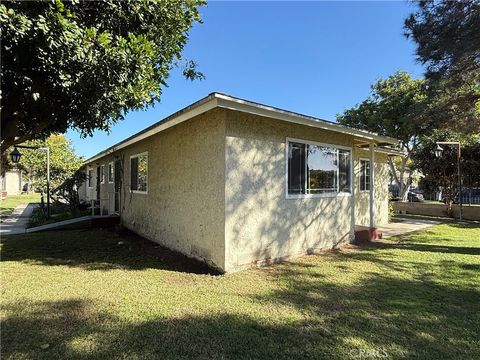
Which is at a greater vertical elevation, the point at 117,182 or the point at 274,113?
the point at 274,113

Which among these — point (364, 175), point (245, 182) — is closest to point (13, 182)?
point (364, 175)

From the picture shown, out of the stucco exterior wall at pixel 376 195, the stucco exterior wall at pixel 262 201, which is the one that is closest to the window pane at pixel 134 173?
the stucco exterior wall at pixel 262 201

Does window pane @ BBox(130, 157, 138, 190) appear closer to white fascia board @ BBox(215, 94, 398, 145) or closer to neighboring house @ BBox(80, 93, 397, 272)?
neighboring house @ BBox(80, 93, 397, 272)

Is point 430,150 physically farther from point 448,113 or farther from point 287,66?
point 287,66

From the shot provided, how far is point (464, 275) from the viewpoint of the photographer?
565 cm

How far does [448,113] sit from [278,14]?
597cm

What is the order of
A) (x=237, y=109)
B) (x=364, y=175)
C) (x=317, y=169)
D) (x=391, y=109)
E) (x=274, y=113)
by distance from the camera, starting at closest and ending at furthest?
(x=237, y=109) → (x=274, y=113) → (x=317, y=169) → (x=364, y=175) → (x=391, y=109)

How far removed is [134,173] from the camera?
10.3m

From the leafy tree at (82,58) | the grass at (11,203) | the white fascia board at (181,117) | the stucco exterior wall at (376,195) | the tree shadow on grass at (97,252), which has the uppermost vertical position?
the leafy tree at (82,58)

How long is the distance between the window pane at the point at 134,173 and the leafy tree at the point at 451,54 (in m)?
9.02

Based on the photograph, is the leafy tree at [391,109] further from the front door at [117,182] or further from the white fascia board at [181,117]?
the front door at [117,182]

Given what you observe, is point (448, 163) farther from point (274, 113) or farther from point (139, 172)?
point (139, 172)

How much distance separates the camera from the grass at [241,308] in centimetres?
312

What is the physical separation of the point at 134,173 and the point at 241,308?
7467mm
